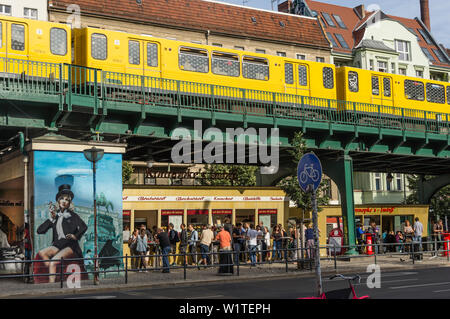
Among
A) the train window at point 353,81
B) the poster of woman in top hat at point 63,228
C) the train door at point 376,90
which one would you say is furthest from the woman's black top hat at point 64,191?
the train door at point 376,90

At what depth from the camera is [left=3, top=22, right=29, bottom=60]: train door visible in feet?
72.9

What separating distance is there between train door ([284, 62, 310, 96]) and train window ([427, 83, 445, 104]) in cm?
1019

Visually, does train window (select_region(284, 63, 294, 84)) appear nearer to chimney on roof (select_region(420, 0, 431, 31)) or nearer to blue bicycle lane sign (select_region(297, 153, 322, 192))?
blue bicycle lane sign (select_region(297, 153, 322, 192))

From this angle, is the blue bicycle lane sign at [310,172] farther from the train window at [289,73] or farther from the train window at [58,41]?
the train window at [289,73]

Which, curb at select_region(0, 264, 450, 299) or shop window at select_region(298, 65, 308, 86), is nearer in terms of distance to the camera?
curb at select_region(0, 264, 450, 299)

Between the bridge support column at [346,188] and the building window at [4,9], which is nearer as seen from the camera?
the bridge support column at [346,188]

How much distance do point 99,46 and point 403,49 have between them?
50.0 m

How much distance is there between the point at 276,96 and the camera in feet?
94.8

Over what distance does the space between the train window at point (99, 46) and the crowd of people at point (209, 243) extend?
23.1ft

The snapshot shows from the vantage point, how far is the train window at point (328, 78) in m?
31.7

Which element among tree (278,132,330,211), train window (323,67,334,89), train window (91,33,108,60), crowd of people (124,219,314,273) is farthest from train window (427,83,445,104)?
train window (91,33,108,60)

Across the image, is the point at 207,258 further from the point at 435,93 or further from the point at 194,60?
the point at 435,93
